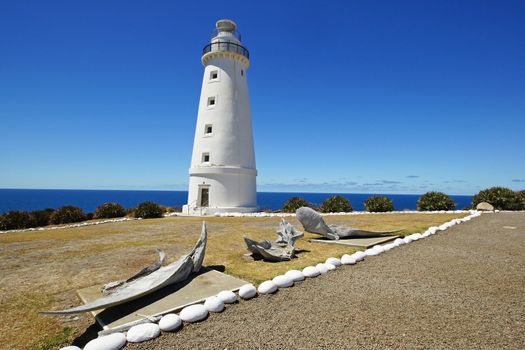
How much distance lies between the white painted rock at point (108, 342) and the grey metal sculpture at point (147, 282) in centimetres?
47

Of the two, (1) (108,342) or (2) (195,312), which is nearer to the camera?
(1) (108,342)

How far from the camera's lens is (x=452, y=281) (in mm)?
5867

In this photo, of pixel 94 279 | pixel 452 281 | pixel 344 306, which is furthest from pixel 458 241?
pixel 94 279

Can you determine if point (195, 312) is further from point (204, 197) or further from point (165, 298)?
point (204, 197)

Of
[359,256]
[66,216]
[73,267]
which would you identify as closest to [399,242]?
[359,256]

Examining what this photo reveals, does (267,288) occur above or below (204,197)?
below

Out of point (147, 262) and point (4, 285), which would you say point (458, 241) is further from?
point (4, 285)

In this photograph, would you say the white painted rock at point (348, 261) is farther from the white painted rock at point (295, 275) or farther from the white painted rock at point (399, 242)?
the white painted rock at point (399, 242)

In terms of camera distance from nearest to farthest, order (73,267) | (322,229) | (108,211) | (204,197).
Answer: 1. (73,267)
2. (322,229)
3. (108,211)
4. (204,197)

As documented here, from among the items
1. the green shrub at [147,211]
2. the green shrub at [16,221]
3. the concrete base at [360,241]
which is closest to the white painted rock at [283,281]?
the concrete base at [360,241]

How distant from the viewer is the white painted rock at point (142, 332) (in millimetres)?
3738

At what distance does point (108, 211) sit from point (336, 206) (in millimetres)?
18674

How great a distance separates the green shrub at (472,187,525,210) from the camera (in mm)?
22812

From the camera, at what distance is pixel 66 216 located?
21.4 meters
